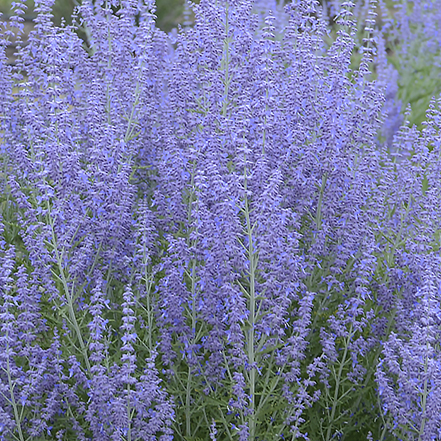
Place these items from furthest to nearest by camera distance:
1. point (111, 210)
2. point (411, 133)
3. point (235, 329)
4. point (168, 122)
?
1. point (168, 122)
2. point (411, 133)
3. point (111, 210)
4. point (235, 329)

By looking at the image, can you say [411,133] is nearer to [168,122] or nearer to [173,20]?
[168,122]

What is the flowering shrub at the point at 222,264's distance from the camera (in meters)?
3.20

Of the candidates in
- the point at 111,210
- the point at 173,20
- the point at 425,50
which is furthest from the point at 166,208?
the point at 173,20

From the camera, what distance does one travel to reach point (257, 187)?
3.31 m

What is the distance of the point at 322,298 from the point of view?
169 inches

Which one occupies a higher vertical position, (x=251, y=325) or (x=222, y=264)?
(x=222, y=264)

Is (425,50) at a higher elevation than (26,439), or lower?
higher

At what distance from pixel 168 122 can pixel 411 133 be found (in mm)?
1711

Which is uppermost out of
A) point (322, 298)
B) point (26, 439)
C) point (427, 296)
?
point (427, 296)

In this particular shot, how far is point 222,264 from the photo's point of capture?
3201 millimetres

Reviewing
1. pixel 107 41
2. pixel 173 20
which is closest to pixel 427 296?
pixel 107 41

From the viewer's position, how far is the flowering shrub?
3197 millimetres

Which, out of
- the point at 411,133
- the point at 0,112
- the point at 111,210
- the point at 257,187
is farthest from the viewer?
the point at 0,112

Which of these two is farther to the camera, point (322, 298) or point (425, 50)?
point (425, 50)
